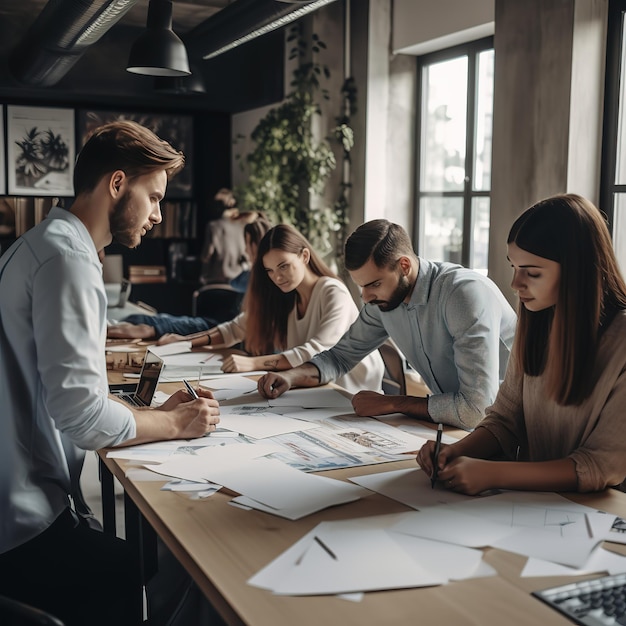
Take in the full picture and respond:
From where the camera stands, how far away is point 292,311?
3578mm

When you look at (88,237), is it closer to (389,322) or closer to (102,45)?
(389,322)

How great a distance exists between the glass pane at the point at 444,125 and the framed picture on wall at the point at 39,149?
3.67 m

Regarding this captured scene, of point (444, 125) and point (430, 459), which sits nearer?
point (430, 459)

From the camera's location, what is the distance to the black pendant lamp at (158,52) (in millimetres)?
4035

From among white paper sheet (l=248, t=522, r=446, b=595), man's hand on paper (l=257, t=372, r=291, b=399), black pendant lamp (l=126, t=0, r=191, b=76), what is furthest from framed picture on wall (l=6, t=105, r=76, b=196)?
white paper sheet (l=248, t=522, r=446, b=595)

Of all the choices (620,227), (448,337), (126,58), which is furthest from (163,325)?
(126,58)

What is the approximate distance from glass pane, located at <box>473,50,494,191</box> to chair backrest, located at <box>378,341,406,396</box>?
2.44 meters

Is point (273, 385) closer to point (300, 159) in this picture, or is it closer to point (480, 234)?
point (480, 234)

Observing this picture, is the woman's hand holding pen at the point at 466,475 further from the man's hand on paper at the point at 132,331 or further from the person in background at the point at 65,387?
the man's hand on paper at the point at 132,331

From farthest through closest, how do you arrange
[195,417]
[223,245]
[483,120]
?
[223,245] → [483,120] → [195,417]

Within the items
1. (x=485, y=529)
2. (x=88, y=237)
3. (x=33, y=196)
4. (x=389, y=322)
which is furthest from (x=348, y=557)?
(x=33, y=196)

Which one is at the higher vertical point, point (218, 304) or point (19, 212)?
point (19, 212)

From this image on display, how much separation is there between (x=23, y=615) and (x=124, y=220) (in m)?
1.00

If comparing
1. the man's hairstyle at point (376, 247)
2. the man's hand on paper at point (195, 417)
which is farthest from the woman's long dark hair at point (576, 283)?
the man's hand on paper at point (195, 417)
